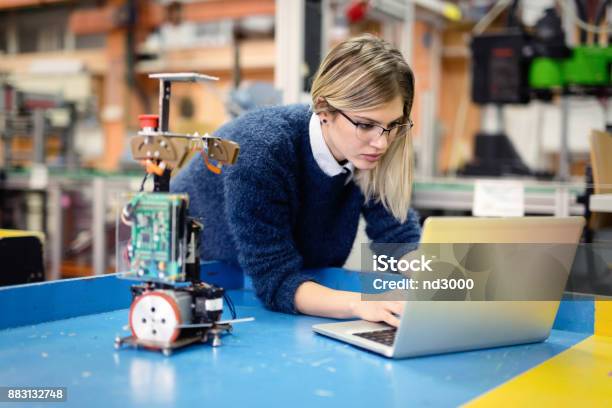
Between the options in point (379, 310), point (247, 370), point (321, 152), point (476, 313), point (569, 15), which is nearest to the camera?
point (247, 370)

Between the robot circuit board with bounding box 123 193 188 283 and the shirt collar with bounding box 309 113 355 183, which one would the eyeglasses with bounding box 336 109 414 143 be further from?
the robot circuit board with bounding box 123 193 188 283

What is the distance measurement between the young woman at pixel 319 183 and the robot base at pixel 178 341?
0.88 feet

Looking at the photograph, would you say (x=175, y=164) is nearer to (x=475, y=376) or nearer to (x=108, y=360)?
(x=108, y=360)

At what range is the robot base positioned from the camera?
2.93ft

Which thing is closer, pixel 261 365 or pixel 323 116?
pixel 261 365

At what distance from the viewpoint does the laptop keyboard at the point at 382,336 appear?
96 centimetres

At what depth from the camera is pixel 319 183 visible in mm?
1410

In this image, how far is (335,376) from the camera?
0.82 meters

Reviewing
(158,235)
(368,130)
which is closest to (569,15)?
(368,130)

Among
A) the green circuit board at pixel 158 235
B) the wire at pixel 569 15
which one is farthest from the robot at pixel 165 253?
the wire at pixel 569 15

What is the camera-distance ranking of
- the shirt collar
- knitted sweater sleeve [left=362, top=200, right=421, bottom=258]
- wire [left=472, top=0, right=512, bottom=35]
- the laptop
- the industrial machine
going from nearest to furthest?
the laptop < the shirt collar < knitted sweater sleeve [left=362, top=200, right=421, bottom=258] < the industrial machine < wire [left=472, top=0, right=512, bottom=35]

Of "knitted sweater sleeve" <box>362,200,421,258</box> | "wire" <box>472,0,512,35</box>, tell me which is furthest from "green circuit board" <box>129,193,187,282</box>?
"wire" <box>472,0,512,35</box>

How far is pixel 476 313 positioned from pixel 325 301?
0.31 m

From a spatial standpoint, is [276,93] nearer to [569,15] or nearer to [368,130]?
[368,130]
